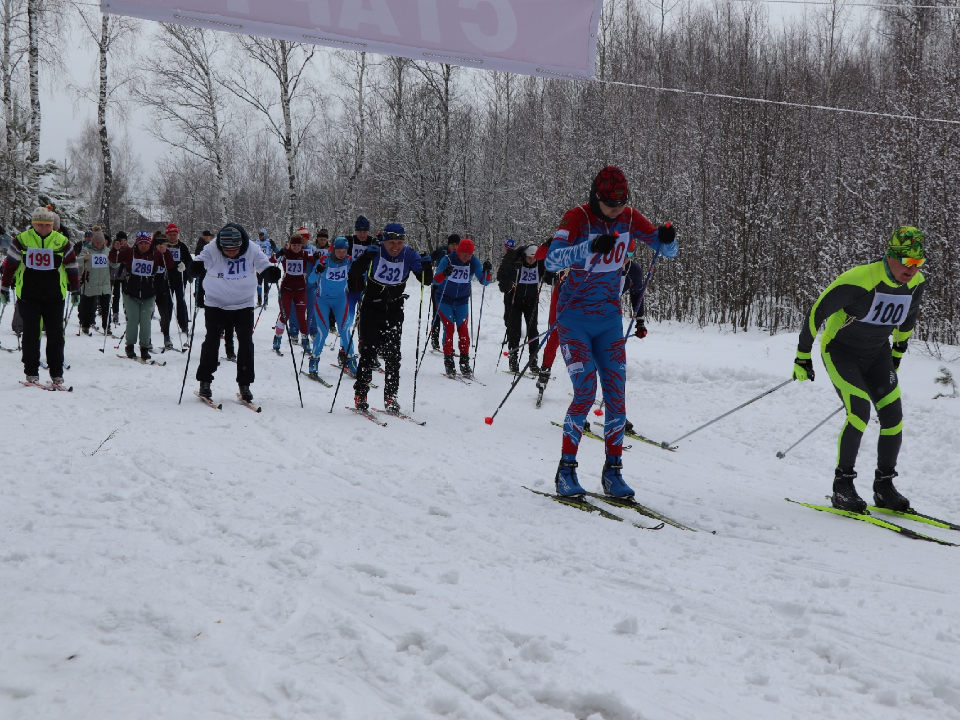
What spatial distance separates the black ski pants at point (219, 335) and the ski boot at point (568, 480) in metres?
4.19

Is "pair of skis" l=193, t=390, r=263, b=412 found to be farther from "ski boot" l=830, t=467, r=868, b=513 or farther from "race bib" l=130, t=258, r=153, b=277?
"ski boot" l=830, t=467, r=868, b=513

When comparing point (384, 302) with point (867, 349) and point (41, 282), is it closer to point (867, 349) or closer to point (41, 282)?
point (41, 282)

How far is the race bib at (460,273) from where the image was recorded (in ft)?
32.2

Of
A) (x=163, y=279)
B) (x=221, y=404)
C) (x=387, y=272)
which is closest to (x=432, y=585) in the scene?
(x=387, y=272)

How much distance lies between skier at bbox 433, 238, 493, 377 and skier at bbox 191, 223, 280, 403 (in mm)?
3038

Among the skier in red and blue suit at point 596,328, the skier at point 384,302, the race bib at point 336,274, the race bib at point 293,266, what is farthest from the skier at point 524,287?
the skier in red and blue suit at point 596,328

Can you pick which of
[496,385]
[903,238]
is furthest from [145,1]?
[496,385]

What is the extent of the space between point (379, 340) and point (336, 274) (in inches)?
120

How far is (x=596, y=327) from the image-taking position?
4516 millimetres

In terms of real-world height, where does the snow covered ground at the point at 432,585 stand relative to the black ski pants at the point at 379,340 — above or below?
below

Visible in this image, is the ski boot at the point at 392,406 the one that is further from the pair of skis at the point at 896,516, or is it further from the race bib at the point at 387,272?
the pair of skis at the point at 896,516

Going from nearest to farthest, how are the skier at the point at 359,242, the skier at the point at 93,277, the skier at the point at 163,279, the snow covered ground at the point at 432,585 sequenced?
the snow covered ground at the point at 432,585 → the skier at the point at 359,242 → the skier at the point at 163,279 → the skier at the point at 93,277

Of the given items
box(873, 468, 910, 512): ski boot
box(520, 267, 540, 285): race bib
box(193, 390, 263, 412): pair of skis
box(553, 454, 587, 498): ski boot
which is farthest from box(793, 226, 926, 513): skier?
box(520, 267, 540, 285): race bib

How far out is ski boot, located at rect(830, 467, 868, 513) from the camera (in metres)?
4.59
